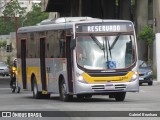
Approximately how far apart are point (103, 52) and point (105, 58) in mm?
221

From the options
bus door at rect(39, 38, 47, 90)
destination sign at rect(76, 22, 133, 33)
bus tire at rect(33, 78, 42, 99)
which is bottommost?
bus tire at rect(33, 78, 42, 99)

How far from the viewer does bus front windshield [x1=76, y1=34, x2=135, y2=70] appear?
2550 centimetres

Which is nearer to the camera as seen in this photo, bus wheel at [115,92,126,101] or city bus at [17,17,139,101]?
city bus at [17,17,139,101]

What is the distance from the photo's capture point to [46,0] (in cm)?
8169

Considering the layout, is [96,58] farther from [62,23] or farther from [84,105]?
[84,105]

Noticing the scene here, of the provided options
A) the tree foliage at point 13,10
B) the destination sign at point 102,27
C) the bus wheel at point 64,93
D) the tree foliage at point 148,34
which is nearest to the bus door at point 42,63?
the bus wheel at point 64,93

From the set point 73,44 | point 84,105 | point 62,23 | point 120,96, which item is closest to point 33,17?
point 62,23

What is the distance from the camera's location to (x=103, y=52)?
84.1 feet

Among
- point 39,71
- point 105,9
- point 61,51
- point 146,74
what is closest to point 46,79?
point 39,71

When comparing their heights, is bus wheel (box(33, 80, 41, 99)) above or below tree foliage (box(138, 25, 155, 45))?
below

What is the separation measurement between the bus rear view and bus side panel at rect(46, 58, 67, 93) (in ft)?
3.67

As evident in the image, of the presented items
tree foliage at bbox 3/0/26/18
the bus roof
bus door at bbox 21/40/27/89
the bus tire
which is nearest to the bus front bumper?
the bus roof

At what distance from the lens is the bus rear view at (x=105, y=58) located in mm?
25344

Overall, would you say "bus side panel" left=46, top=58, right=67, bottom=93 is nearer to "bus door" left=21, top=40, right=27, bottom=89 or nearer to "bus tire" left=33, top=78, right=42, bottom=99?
"bus tire" left=33, top=78, right=42, bottom=99
